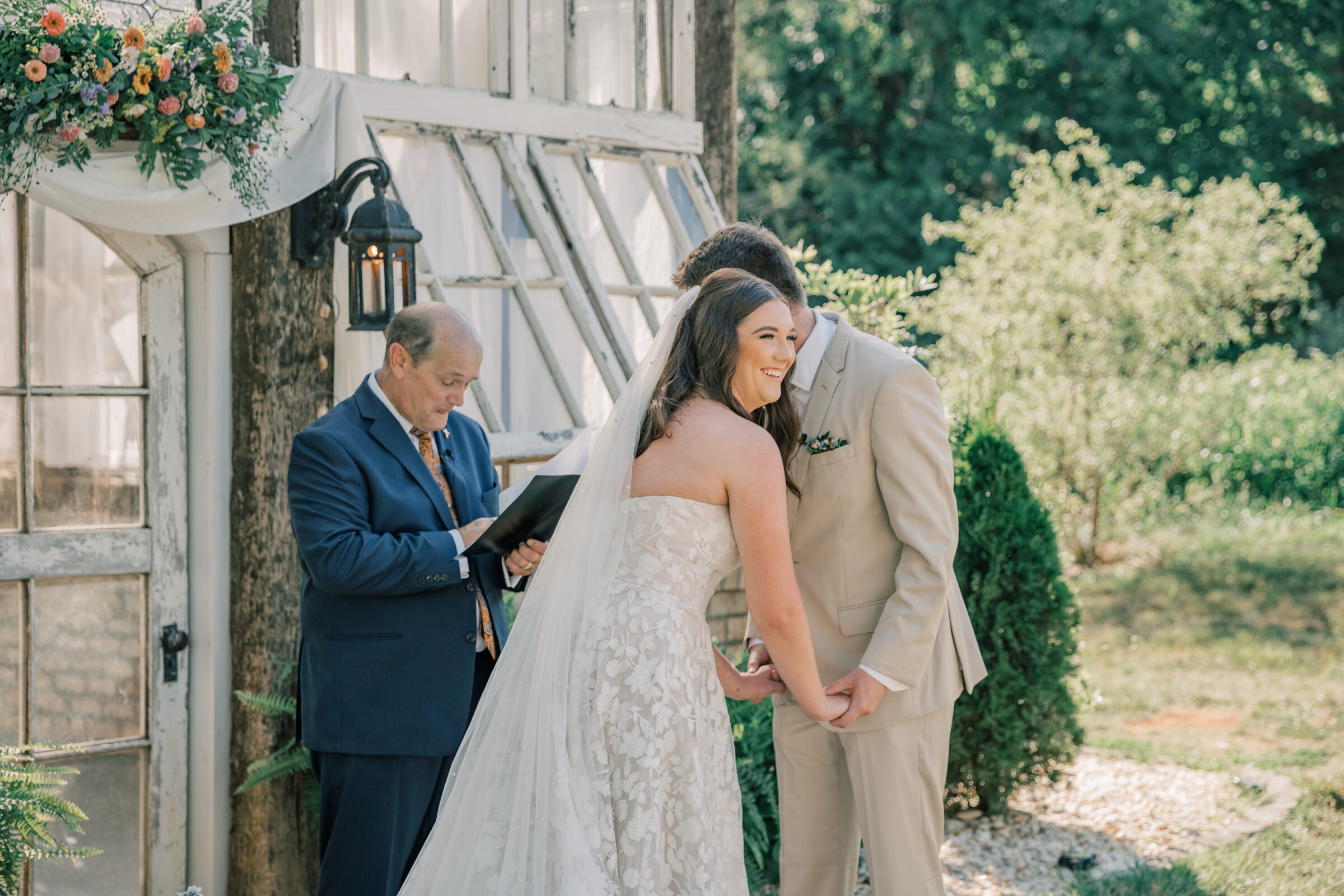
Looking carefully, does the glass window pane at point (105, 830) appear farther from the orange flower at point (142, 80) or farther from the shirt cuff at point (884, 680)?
the shirt cuff at point (884, 680)

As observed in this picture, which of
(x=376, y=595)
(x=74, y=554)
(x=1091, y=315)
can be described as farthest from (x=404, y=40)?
(x=1091, y=315)

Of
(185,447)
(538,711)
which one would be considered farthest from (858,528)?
(185,447)

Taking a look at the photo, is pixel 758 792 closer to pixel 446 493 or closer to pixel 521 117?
pixel 446 493

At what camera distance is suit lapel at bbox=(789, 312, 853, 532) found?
316cm

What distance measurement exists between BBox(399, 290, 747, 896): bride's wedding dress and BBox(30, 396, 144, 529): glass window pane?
193 cm

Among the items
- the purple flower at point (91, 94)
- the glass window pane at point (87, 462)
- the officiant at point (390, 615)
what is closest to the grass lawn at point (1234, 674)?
the officiant at point (390, 615)

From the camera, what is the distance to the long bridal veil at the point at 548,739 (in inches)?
110

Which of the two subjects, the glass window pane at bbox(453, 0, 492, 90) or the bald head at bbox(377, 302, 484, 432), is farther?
the glass window pane at bbox(453, 0, 492, 90)

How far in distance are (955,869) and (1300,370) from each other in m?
14.1

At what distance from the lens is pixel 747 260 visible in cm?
312

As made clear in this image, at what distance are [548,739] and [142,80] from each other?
2.29m

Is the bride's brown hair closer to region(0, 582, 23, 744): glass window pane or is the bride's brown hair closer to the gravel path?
region(0, 582, 23, 744): glass window pane

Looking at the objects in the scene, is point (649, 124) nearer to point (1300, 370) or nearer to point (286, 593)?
point (286, 593)

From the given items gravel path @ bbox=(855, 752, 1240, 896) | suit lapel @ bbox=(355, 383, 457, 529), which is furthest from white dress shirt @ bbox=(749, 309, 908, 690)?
gravel path @ bbox=(855, 752, 1240, 896)
